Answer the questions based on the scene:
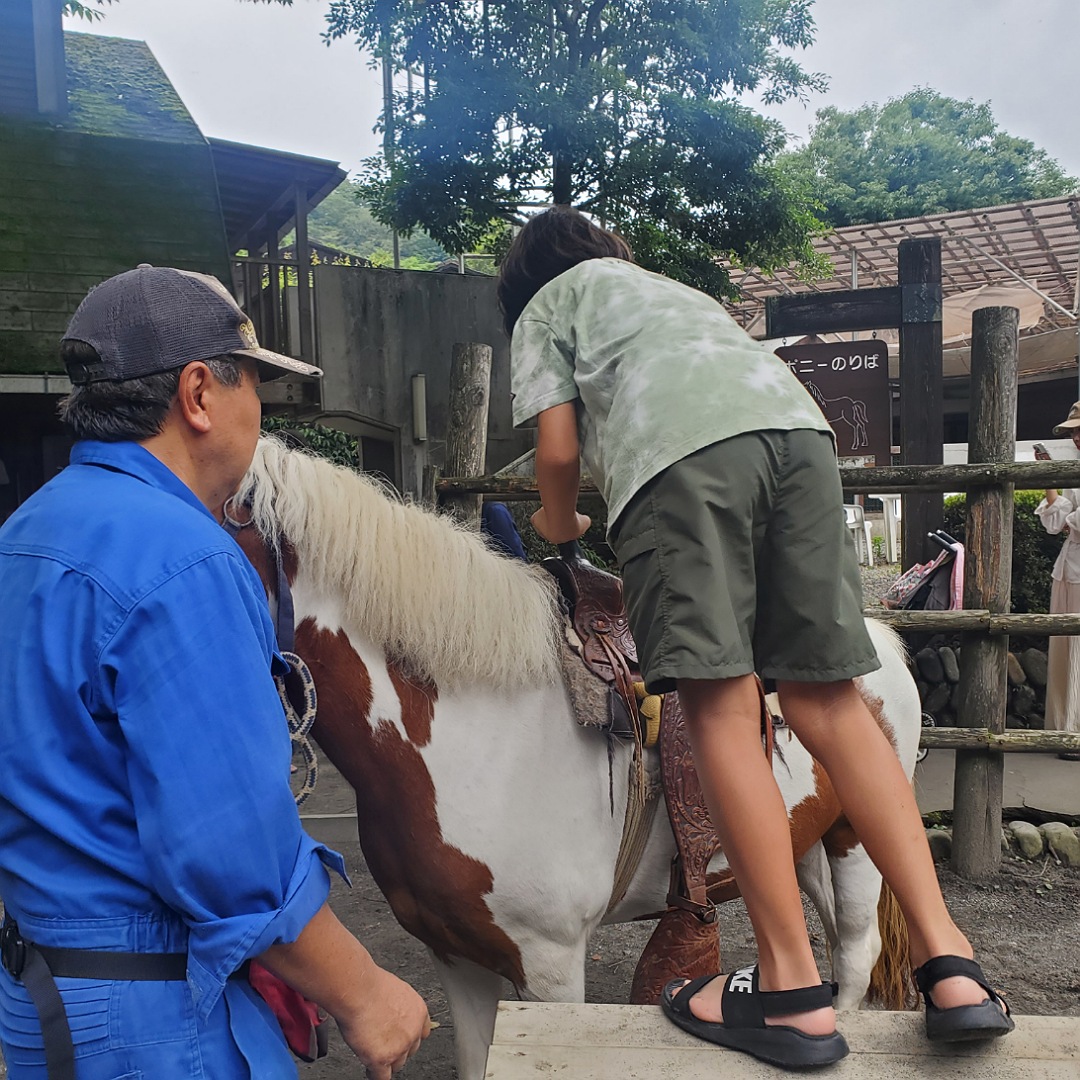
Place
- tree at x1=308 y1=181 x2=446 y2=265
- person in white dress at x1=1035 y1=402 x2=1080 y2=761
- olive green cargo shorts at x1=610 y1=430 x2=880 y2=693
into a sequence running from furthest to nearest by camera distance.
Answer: tree at x1=308 y1=181 x2=446 y2=265 → person in white dress at x1=1035 y1=402 x2=1080 y2=761 → olive green cargo shorts at x1=610 y1=430 x2=880 y2=693

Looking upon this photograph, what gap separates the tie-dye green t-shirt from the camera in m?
1.65

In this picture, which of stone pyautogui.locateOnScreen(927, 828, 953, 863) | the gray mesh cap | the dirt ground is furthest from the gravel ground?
the gray mesh cap

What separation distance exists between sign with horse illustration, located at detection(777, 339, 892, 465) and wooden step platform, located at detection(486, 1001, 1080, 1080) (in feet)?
11.8

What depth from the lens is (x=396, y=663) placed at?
6.97 feet

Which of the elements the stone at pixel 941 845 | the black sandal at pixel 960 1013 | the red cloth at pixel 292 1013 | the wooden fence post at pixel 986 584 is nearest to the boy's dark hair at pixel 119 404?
the red cloth at pixel 292 1013

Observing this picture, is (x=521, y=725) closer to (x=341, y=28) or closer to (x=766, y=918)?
(x=766, y=918)

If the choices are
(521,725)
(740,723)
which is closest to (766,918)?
(740,723)

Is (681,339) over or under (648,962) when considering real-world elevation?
over

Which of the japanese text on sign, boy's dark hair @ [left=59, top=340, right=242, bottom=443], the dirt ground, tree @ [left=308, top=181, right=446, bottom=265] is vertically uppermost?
tree @ [left=308, top=181, right=446, bottom=265]

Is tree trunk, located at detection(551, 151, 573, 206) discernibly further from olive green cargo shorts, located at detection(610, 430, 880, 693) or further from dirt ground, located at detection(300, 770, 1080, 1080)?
olive green cargo shorts, located at detection(610, 430, 880, 693)

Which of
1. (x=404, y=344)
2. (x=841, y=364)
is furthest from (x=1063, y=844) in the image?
(x=404, y=344)

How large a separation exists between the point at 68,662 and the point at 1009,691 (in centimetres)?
665

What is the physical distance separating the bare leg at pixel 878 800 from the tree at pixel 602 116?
9.54m

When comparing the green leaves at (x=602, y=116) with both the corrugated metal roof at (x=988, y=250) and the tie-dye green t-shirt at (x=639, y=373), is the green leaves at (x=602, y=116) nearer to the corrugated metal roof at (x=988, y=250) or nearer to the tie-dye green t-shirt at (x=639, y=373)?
the corrugated metal roof at (x=988, y=250)
